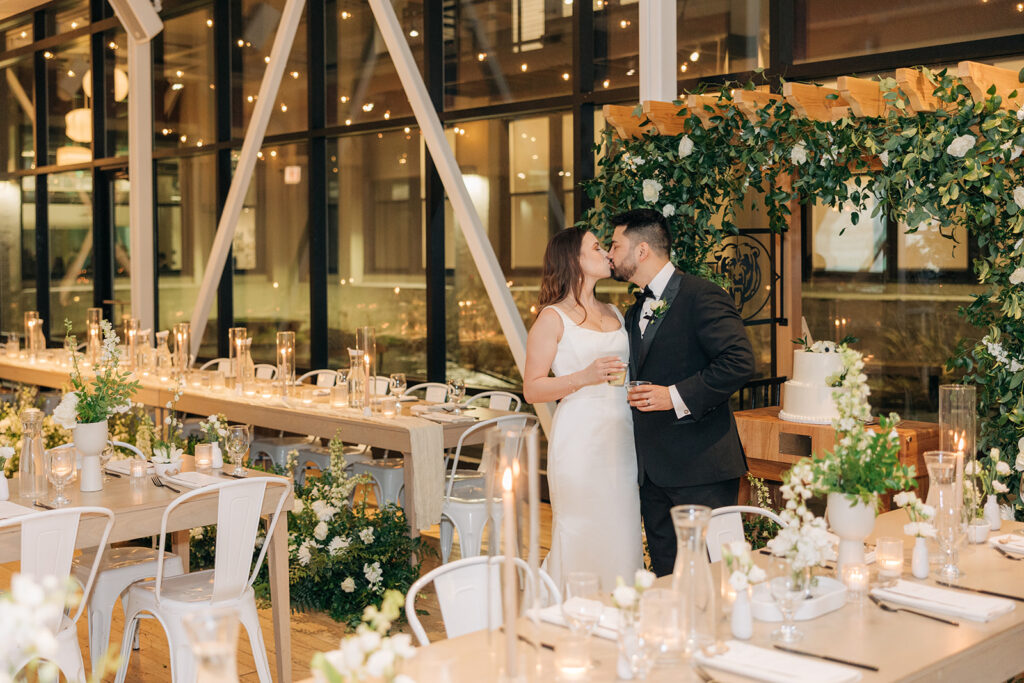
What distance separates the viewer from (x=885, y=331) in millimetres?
5734

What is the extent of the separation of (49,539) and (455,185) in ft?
14.2

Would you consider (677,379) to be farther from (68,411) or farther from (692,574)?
(68,411)

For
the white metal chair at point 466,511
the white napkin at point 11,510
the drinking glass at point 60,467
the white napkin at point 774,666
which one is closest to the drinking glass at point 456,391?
the white metal chair at point 466,511

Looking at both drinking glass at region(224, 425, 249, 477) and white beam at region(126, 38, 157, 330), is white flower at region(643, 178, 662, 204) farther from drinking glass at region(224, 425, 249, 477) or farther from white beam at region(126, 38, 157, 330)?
white beam at region(126, 38, 157, 330)

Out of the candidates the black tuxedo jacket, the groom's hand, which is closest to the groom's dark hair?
the black tuxedo jacket

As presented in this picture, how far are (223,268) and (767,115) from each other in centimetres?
601

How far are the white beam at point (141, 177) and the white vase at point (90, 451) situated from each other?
644cm

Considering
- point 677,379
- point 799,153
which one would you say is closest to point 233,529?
point 677,379

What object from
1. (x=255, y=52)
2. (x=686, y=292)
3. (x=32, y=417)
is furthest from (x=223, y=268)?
(x=686, y=292)

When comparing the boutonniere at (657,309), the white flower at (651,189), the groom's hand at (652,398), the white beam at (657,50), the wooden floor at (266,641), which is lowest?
the wooden floor at (266,641)

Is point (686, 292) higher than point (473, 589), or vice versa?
point (686, 292)

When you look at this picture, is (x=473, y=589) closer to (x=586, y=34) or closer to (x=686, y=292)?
(x=686, y=292)

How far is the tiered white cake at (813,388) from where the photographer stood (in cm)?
507

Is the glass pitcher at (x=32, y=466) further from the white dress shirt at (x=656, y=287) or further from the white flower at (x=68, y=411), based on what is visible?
the white dress shirt at (x=656, y=287)
